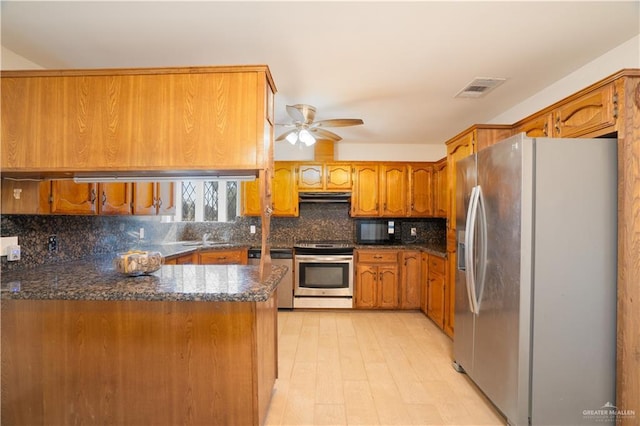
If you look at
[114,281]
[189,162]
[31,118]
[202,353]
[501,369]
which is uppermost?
[31,118]

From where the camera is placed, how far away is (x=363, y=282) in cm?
410

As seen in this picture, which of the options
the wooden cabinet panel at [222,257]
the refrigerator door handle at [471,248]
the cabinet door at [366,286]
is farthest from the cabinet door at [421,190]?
the wooden cabinet panel at [222,257]

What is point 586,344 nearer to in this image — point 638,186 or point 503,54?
point 638,186

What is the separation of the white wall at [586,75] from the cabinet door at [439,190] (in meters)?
1.19

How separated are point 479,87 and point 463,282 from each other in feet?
5.50

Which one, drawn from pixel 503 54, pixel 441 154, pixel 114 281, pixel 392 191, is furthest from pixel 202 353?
pixel 441 154

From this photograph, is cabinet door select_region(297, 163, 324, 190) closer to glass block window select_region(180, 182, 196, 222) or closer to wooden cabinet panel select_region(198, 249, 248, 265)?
wooden cabinet panel select_region(198, 249, 248, 265)

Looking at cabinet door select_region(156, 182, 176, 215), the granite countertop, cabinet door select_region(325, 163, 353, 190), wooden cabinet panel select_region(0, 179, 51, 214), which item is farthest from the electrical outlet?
cabinet door select_region(325, 163, 353, 190)

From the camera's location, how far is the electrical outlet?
2281 mm

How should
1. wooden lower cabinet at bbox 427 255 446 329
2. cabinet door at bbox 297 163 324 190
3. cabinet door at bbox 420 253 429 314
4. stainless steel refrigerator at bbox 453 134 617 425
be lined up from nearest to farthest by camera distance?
1. stainless steel refrigerator at bbox 453 134 617 425
2. wooden lower cabinet at bbox 427 255 446 329
3. cabinet door at bbox 420 253 429 314
4. cabinet door at bbox 297 163 324 190

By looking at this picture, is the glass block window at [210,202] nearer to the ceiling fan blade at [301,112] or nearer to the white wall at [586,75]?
the ceiling fan blade at [301,112]

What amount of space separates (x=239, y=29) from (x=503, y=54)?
1.79 m

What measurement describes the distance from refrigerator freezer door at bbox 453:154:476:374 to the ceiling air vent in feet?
2.22

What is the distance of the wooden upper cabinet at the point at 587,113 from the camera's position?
1674 millimetres
